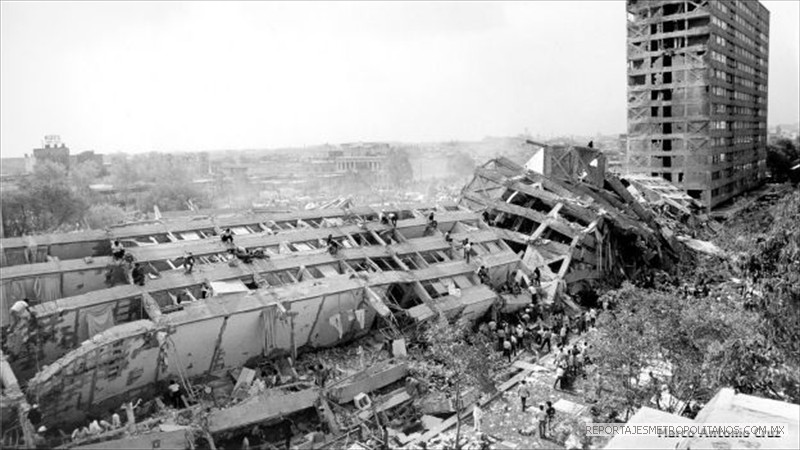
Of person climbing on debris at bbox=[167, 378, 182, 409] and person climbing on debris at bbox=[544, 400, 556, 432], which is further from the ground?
person climbing on debris at bbox=[167, 378, 182, 409]

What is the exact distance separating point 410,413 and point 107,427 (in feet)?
25.6

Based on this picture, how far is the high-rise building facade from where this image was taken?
47.1m

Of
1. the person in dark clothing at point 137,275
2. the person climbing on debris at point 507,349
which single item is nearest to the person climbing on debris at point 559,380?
the person climbing on debris at point 507,349

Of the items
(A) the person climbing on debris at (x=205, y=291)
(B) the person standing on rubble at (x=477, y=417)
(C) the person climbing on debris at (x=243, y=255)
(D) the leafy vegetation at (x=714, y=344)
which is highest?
(C) the person climbing on debris at (x=243, y=255)

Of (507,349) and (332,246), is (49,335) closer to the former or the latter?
(332,246)

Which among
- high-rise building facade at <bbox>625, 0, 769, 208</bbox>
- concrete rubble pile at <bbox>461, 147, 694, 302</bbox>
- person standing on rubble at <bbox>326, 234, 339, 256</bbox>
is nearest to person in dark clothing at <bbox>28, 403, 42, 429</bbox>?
person standing on rubble at <bbox>326, 234, 339, 256</bbox>

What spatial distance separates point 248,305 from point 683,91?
1699 inches

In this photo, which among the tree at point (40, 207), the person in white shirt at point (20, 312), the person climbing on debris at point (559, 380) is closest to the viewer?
the person in white shirt at point (20, 312)

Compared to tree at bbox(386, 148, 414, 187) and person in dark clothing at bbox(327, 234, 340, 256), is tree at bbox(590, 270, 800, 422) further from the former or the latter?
tree at bbox(386, 148, 414, 187)

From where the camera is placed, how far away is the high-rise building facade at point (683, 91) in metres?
47.1

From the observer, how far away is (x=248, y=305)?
690 inches

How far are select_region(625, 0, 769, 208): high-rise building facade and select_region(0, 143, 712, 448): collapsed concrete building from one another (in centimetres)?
2388

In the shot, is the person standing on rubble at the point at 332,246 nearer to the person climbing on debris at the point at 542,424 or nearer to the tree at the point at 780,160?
the person climbing on debris at the point at 542,424

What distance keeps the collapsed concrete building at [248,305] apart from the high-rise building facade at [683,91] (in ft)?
78.4
